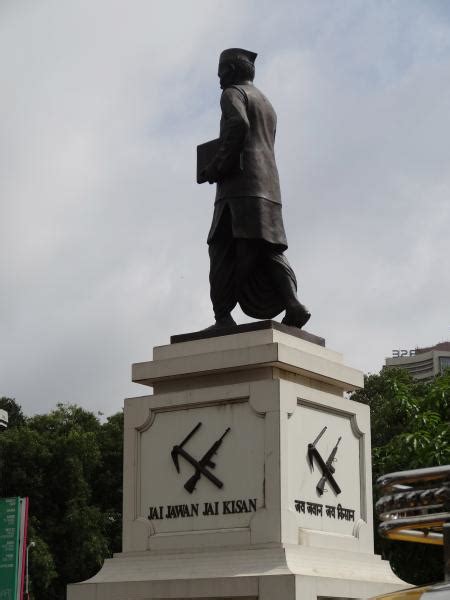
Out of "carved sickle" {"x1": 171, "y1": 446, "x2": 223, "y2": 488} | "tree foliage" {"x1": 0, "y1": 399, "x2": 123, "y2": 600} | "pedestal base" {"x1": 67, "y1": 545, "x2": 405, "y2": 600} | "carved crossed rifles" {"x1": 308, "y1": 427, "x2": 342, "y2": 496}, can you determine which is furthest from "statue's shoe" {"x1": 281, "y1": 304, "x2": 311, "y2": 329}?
"tree foliage" {"x1": 0, "y1": 399, "x2": 123, "y2": 600}

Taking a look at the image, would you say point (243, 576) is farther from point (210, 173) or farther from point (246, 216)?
point (210, 173)

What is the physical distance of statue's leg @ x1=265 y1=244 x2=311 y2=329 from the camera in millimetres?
10766

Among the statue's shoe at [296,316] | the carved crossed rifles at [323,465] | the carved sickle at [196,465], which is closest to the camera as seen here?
the carved sickle at [196,465]

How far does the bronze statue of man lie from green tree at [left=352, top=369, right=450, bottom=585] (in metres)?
8.07

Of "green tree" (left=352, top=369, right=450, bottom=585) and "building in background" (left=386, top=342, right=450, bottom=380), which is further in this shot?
"building in background" (left=386, top=342, right=450, bottom=380)

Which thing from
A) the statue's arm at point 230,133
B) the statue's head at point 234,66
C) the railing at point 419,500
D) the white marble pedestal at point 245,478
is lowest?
the railing at point 419,500

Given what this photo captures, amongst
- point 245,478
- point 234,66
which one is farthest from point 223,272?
point 245,478

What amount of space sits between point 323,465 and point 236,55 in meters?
3.72

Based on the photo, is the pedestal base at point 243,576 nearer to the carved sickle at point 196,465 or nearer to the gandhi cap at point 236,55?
the carved sickle at point 196,465

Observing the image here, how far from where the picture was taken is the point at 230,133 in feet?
35.6

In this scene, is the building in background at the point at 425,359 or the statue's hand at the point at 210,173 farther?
the building in background at the point at 425,359

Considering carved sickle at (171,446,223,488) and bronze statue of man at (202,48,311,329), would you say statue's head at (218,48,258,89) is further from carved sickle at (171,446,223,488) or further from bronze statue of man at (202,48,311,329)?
carved sickle at (171,446,223,488)

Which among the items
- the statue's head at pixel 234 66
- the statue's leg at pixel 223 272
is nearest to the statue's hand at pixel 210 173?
the statue's leg at pixel 223 272

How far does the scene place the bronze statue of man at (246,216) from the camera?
10.9m
